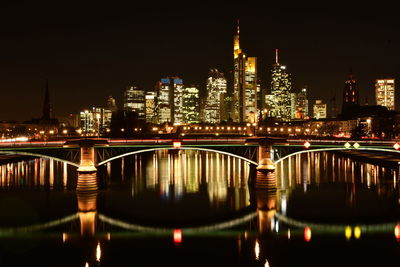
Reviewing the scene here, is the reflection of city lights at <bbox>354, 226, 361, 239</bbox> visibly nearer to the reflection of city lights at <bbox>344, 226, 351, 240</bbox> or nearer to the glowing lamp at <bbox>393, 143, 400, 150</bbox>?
the reflection of city lights at <bbox>344, 226, 351, 240</bbox>

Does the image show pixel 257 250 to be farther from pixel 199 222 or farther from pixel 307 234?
pixel 199 222

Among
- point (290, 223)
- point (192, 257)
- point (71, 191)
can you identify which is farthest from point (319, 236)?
point (71, 191)

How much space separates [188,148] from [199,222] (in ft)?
61.6

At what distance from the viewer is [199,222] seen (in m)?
48.7

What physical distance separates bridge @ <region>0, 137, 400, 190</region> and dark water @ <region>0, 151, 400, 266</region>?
250 centimetres

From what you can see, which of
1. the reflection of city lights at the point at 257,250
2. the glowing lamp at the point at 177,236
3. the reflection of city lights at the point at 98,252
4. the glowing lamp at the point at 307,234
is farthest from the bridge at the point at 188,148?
the reflection of city lights at the point at 98,252

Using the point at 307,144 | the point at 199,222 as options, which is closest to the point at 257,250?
the point at 199,222

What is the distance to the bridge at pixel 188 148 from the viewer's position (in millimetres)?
63469

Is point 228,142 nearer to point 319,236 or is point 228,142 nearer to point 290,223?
point 290,223

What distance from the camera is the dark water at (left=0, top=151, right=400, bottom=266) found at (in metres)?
37.5

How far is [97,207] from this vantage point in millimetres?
54219

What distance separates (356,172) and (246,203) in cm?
3888

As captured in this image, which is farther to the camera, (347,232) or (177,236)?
(347,232)

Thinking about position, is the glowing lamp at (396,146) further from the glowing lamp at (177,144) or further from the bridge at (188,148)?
the glowing lamp at (177,144)
